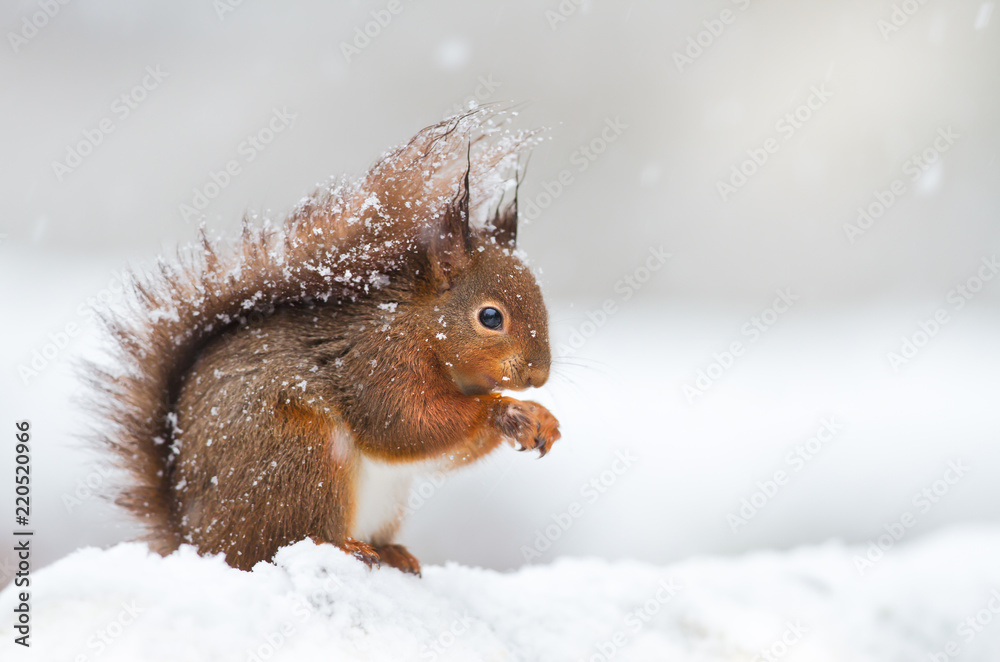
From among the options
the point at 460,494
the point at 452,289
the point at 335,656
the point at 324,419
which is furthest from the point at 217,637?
the point at 460,494

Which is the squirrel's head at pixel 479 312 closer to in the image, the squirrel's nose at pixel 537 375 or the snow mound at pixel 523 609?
the squirrel's nose at pixel 537 375

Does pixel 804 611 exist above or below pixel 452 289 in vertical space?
below

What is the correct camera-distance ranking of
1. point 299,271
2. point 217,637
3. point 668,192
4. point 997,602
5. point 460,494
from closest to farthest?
point 217,637 → point 299,271 → point 997,602 → point 460,494 → point 668,192

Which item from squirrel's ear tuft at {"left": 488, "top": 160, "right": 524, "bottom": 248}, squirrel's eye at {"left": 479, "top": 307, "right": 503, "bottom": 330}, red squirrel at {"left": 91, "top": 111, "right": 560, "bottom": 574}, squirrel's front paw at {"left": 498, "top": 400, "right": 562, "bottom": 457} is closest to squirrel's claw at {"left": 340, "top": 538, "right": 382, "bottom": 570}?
red squirrel at {"left": 91, "top": 111, "right": 560, "bottom": 574}

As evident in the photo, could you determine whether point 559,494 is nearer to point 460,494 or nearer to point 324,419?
point 460,494

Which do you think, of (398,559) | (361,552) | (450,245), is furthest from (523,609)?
(450,245)

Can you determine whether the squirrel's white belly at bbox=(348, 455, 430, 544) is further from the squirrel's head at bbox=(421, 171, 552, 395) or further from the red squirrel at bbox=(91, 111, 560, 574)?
the squirrel's head at bbox=(421, 171, 552, 395)

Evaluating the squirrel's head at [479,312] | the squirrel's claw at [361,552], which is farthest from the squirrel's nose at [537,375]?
the squirrel's claw at [361,552]
